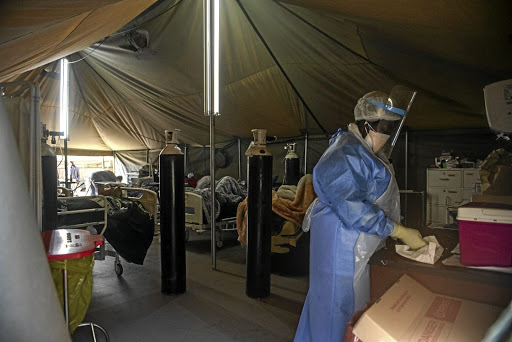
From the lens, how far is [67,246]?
1.77 metres

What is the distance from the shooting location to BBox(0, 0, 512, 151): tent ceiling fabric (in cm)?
219

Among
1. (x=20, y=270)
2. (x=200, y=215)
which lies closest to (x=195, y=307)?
(x=200, y=215)

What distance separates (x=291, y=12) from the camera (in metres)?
3.29

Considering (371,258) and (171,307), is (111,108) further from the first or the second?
(371,258)

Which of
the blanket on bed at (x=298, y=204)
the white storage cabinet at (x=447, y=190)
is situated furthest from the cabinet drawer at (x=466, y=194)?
the blanket on bed at (x=298, y=204)

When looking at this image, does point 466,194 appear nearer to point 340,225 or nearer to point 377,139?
point 377,139

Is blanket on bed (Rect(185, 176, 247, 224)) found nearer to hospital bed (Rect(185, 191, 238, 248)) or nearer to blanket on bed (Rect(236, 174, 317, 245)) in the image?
hospital bed (Rect(185, 191, 238, 248))

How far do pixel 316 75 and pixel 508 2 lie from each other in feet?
8.31

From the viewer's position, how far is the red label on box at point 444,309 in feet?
3.54

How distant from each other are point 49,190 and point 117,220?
3.10 ft

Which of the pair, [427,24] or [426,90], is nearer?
[427,24]

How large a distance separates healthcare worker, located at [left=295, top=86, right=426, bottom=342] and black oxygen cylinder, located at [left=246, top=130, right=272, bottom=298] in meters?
1.15

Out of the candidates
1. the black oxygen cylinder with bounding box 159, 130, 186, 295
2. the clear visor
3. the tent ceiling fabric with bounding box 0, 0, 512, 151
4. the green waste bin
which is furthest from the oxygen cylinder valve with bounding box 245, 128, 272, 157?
the green waste bin

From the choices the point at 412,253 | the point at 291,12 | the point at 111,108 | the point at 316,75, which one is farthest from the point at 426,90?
the point at 111,108
